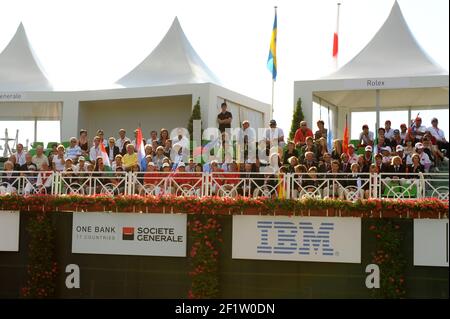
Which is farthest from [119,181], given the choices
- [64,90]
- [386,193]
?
[64,90]

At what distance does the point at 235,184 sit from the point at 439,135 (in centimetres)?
478

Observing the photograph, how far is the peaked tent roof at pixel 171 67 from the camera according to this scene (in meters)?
23.2

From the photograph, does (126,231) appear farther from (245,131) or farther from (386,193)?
(386,193)

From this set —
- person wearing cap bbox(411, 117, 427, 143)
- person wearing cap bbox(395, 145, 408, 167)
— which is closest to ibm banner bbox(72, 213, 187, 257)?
person wearing cap bbox(395, 145, 408, 167)

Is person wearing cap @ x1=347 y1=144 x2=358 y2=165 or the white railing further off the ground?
person wearing cap @ x1=347 y1=144 x2=358 y2=165

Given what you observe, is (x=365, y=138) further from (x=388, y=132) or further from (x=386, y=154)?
(x=386, y=154)

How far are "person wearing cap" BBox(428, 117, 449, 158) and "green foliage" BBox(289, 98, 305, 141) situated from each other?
4.00 meters

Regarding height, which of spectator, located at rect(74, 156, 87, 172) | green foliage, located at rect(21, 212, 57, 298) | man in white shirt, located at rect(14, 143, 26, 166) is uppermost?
man in white shirt, located at rect(14, 143, 26, 166)

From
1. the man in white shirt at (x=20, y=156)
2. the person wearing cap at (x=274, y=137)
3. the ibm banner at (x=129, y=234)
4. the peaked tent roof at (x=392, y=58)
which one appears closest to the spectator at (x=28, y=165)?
the man in white shirt at (x=20, y=156)

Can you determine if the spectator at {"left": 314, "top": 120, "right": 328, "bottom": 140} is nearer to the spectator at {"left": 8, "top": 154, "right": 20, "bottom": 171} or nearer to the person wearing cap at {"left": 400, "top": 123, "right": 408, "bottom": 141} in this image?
the person wearing cap at {"left": 400, "top": 123, "right": 408, "bottom": 141}

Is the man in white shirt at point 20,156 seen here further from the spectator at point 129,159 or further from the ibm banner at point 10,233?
the spectator at point 129,159

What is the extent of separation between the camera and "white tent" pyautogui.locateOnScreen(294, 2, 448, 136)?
20.4m

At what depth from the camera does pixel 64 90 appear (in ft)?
78.0
